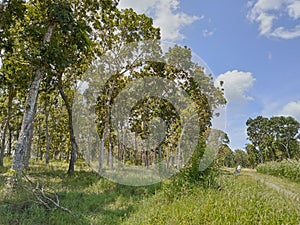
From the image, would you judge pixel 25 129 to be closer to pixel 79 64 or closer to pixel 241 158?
pixel 79 64

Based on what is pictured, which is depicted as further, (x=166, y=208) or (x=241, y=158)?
(x=241, y=158)

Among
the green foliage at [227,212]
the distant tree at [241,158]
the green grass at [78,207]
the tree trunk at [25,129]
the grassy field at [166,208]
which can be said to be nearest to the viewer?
the green foliage at [227,212]

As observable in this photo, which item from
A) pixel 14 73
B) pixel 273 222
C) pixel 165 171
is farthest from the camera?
pixel 14 73

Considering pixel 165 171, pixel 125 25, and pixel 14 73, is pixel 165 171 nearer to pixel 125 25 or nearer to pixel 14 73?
pixel 125 25

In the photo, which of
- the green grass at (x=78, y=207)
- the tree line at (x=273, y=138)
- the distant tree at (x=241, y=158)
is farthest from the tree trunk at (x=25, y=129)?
the distant tree at (x=241, y=158)

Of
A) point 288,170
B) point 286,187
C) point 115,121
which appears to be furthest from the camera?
point 115,121

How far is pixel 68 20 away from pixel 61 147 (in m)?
35.1

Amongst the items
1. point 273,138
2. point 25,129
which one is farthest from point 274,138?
point 25,129

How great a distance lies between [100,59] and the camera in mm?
15664

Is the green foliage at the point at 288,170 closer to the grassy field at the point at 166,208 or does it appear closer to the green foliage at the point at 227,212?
the grassy field at the point at 166,208

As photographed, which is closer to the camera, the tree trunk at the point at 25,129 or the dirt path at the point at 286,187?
the dirt path at the point at 286,187

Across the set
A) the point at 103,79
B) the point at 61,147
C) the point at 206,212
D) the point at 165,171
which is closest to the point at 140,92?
the point at 103,79

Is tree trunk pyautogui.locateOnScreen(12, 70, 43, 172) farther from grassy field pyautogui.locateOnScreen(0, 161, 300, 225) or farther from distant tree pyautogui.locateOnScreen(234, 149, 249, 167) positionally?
distant tree pyautogui.locateOnScreen(234, 149, 249, 167)

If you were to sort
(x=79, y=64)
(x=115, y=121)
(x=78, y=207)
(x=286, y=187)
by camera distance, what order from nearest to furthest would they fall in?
1. (x=78, y=207)
2. (x=286, y=187)
3. (x=79, y=64)
4. (x=115, y=121)
